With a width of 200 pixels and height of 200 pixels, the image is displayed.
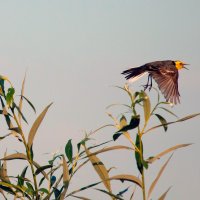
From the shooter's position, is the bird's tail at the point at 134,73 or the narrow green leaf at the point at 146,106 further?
the bird's tail at the point at 134,73

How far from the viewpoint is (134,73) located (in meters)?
8.57

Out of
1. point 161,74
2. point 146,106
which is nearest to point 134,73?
point 161,74

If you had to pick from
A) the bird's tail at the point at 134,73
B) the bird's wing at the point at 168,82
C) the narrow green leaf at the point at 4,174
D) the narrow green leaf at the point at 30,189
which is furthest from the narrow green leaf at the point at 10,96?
the bird's tail at the point at 134,73

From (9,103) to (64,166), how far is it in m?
0.45

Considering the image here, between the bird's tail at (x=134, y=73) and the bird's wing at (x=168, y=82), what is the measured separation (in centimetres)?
16

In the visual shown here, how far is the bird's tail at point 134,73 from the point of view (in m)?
8.30

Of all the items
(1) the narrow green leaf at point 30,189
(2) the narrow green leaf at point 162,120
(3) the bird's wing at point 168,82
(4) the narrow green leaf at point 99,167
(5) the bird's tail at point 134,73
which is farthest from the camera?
(5) the bird's tail at point 134,73

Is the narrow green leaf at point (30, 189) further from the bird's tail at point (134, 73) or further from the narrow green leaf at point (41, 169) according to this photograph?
the bird's tail at point (134, 73)

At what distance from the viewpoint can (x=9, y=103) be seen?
2969 millimetres

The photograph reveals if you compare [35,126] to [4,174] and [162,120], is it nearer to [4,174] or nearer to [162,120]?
[4,174]

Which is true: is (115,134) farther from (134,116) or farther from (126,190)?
(126,190)

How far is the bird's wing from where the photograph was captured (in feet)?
24.6

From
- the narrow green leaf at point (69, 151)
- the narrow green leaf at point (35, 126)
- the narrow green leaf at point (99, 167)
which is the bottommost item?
the narrow green leaf at point (99, 167)

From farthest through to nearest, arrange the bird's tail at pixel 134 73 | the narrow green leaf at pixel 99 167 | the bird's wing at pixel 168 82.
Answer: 1. the bird's tail at pixel 134 73
2. the bird's wing at pixel 168 82
3. the narrow green leaf at pixel 99 167
